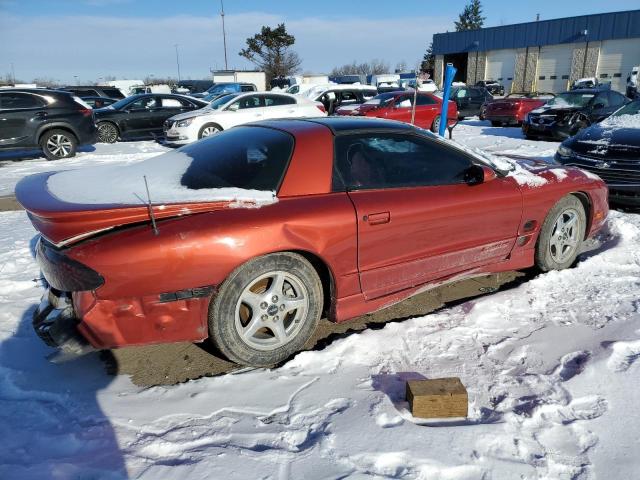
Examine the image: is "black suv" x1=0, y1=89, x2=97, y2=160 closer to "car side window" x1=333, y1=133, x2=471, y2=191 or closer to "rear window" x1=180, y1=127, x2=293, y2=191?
"rear window" x1=180, y1=127, x2=293, y2=191

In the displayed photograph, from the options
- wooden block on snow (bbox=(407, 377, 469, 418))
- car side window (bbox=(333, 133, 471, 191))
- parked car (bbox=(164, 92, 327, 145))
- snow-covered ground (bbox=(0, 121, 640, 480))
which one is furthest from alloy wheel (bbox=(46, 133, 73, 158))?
wooden block on snow (bbox=(407, 377, 469, 418))

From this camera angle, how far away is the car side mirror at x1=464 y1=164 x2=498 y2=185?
337cm

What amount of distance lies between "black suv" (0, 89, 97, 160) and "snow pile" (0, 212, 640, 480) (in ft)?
26.6

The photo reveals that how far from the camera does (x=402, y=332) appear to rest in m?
3.09

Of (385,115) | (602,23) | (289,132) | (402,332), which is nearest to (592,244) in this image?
(402,332)

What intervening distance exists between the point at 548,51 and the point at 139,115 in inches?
1423

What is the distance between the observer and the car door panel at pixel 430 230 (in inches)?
117

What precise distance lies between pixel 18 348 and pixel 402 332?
95.8 inches

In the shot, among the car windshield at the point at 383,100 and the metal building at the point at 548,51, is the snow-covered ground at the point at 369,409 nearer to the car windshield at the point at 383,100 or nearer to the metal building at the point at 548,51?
the car windshield at the point at 383,100

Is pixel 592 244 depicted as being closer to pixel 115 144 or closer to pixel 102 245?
pixel 102 245

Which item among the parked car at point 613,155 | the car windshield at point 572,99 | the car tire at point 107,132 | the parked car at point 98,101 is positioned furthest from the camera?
the parked car at point 98,101

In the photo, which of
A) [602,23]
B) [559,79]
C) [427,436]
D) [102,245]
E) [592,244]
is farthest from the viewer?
[559,79]

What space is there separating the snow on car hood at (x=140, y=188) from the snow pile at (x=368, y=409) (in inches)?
39.5

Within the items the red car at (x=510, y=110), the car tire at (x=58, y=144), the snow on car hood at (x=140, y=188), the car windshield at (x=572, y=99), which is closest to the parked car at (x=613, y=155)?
the snow on car hood at (x=140, y=188)
